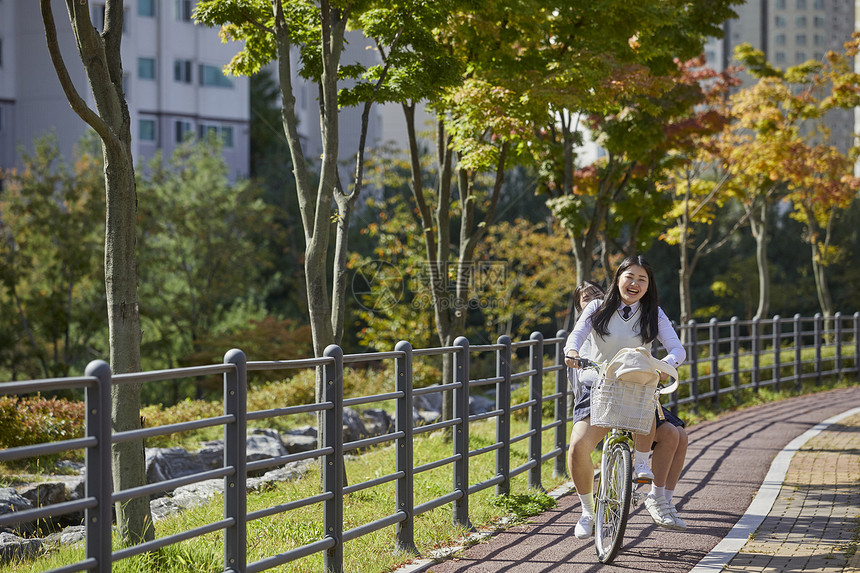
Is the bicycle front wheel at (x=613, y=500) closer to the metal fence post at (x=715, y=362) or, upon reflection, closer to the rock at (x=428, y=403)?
the metal fence post at (x=715, y=362)

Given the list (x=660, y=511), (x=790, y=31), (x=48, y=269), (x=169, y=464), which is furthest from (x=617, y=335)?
(x=790, y=31)

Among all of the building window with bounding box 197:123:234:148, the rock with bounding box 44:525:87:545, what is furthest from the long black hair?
the building window with bounding box 197:123:234:148

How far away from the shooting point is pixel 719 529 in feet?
23.4

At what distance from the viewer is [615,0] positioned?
1252cm

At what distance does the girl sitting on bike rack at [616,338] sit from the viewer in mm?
6242

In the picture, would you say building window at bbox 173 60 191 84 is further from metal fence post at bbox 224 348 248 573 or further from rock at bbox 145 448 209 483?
metal fence post at bbox 224 348 248 573

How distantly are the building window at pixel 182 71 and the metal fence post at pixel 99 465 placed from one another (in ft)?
130

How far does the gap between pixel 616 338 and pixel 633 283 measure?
1.28 feet

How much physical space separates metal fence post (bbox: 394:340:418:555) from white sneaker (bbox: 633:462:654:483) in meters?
1.58

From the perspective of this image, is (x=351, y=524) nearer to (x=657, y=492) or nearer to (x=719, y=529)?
(x=657, y=492)

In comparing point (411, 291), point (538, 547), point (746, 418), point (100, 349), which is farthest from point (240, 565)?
point (100, 349)

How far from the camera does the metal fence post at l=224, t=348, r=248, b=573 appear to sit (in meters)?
4.88

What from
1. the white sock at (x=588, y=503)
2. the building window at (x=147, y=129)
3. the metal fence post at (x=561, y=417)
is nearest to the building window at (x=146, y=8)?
the building window at (x=147, y=129)

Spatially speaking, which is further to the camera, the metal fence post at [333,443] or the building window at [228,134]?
the building window at [228,134]
